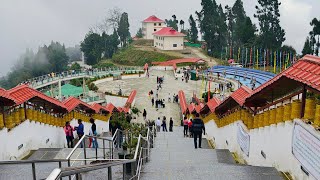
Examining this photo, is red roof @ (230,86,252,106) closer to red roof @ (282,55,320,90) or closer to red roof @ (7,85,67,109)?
red roof @ (282,55,320,90)

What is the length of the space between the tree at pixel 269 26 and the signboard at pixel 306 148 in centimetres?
5622

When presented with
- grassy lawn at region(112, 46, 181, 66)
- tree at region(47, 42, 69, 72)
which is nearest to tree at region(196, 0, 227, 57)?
grassy lawn at region(112, 46, 181, 66)

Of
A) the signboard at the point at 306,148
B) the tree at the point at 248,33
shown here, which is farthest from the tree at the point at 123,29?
the signboard at the point at 306,148

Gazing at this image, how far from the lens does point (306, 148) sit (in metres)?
6.20

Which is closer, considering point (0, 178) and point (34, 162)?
point (34, 162)

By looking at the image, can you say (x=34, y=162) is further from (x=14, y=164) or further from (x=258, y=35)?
(x=258, y=35)

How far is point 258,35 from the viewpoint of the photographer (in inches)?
2534

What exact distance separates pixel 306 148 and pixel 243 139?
13.5ft

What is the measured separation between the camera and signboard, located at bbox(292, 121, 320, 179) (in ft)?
18.8

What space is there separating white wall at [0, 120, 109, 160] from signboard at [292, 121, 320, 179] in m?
6.84

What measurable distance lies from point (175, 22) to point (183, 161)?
344ft

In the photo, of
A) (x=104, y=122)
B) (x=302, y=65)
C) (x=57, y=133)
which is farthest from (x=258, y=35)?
(x=302, y=65)

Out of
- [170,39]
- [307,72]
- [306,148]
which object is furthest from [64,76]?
[307,72]

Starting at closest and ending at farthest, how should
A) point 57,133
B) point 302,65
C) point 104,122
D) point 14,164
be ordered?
point 14,164, point 302,65, point 57,133, point 104,122
